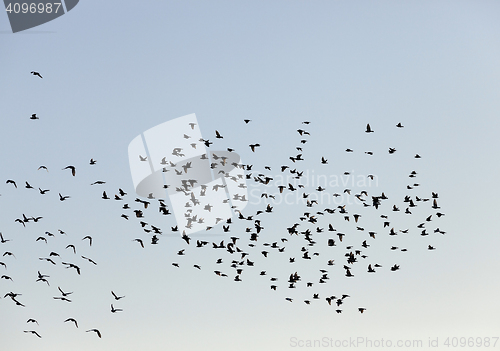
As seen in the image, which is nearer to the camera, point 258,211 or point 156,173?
point 258,211

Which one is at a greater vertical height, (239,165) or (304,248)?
(239,165)

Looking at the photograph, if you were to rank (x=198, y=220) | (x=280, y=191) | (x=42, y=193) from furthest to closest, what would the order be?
(x=198, y=220) < (x=280, y=191) < (x=42, y=193)

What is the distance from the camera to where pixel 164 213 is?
36.8 m

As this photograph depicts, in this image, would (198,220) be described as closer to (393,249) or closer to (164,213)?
(164,213)

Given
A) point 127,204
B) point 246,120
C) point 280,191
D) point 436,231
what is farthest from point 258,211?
point 436,231

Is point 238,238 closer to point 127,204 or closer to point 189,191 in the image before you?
point 189,191

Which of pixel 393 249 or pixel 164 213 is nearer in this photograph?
pixel 164 213

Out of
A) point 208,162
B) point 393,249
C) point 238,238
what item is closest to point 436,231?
point 393,249

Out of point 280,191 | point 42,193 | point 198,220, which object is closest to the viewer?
point 42,193

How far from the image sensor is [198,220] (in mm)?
40281

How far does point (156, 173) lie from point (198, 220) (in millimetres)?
5654

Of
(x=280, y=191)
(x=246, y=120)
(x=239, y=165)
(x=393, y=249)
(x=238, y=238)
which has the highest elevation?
(x=246, y=120)

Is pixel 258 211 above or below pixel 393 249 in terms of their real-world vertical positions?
above

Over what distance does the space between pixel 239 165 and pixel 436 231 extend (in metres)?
Result: 18.3
